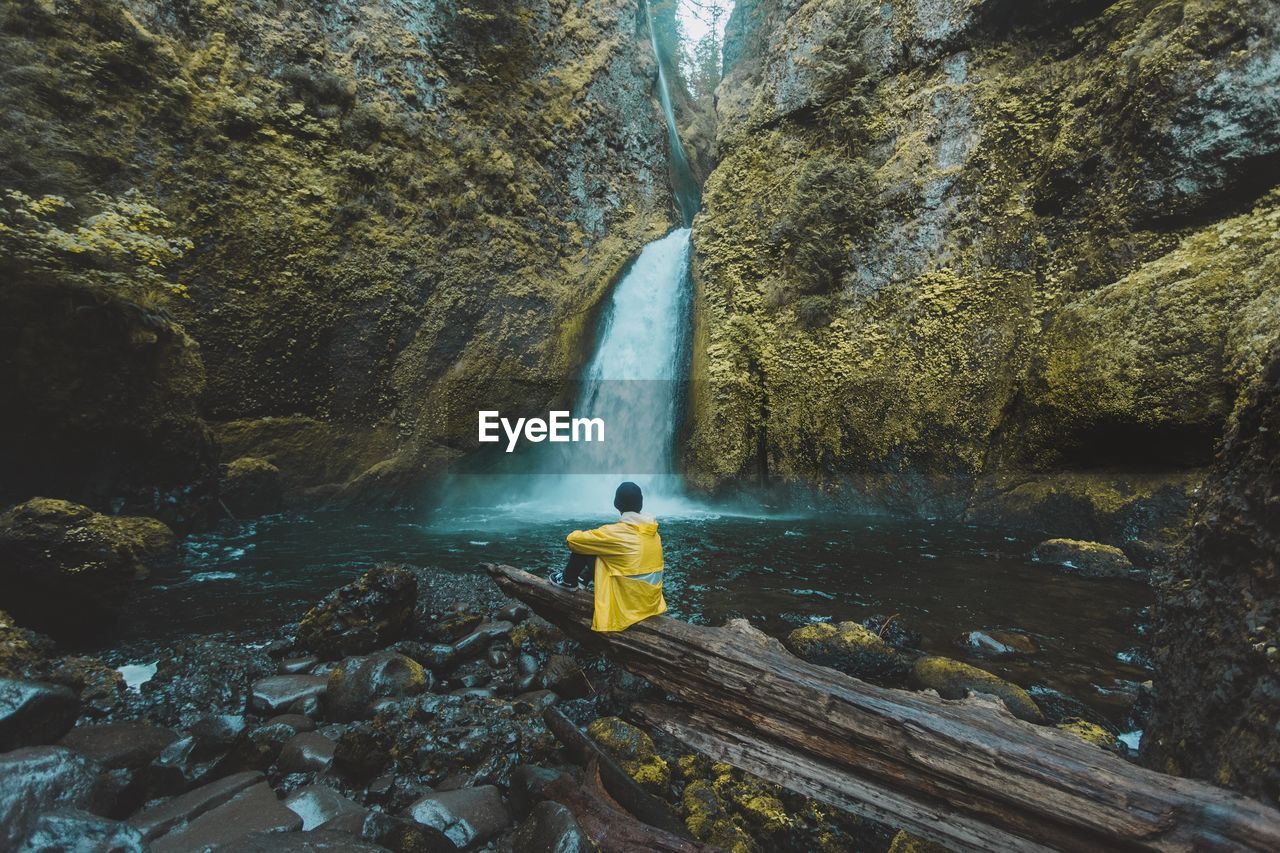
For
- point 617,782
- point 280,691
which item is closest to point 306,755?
point 280,691

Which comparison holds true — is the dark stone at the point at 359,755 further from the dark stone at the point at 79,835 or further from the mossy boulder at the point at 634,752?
the mossy boulder at the point at 634,752

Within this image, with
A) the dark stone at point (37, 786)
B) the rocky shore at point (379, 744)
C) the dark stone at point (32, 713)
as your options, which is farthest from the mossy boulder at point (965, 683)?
the dark stone at point (32, 713)

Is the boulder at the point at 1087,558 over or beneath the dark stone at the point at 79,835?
beneath

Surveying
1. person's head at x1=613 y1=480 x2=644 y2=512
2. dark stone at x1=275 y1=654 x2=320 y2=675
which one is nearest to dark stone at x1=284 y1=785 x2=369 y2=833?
dark stone at x1=275 y1=654 x2=320 y2=675

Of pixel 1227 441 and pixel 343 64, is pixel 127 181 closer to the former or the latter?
pixel 343 64

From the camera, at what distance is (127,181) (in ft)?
35.8

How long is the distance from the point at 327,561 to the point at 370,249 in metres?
8.66

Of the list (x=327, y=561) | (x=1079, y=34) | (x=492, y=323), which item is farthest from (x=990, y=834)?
(x=1079, y=34)

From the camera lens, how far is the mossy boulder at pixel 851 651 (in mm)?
5180

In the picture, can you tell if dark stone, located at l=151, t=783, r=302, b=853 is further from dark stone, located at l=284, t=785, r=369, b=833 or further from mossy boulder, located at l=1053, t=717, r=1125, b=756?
mossy boulder, located at l=1053, t=717, r=1125, b=756

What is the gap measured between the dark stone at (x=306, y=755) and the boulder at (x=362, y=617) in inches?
60.5

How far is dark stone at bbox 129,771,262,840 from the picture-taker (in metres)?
2.89

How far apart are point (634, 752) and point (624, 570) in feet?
4.05

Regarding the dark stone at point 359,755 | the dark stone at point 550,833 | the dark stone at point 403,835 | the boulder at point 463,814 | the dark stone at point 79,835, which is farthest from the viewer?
the dark stone at point 359,755
